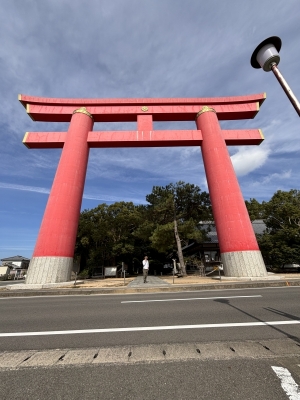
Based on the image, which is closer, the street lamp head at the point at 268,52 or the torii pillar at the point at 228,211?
the street lamp head at the point at 268,52

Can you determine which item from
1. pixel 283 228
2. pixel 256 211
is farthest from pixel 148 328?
pixel 256 211

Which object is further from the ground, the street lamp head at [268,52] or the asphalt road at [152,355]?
the street lamp head at [268,52]

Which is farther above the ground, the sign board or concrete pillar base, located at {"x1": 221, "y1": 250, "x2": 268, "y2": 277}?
the sign board

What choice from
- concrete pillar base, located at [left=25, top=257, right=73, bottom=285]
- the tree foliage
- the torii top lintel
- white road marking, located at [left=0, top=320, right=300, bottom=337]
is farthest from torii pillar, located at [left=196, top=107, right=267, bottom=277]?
concrete pillar base, located at [left=25, top=257, right=73, bottom=285]

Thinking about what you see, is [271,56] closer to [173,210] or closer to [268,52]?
[268,52]

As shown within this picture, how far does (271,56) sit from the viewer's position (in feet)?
11.8

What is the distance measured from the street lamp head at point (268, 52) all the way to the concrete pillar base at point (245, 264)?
1027cm

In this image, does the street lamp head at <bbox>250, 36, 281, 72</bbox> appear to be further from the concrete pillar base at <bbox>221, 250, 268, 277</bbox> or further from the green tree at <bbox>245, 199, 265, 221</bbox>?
the green tree at <bbox>245, 199, 265, 221</bbox>

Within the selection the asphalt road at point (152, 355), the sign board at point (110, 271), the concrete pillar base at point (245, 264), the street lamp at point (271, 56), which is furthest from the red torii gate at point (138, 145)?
the sign board at point (110, 271)

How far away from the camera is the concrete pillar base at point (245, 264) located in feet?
37.6

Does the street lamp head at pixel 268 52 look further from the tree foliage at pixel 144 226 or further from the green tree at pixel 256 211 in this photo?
the green tree at pixel 256 211

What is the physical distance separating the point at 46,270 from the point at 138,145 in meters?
9.96

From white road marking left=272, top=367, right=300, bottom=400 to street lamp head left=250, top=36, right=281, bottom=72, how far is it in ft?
14.9

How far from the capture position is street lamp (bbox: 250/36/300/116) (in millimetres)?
3511
